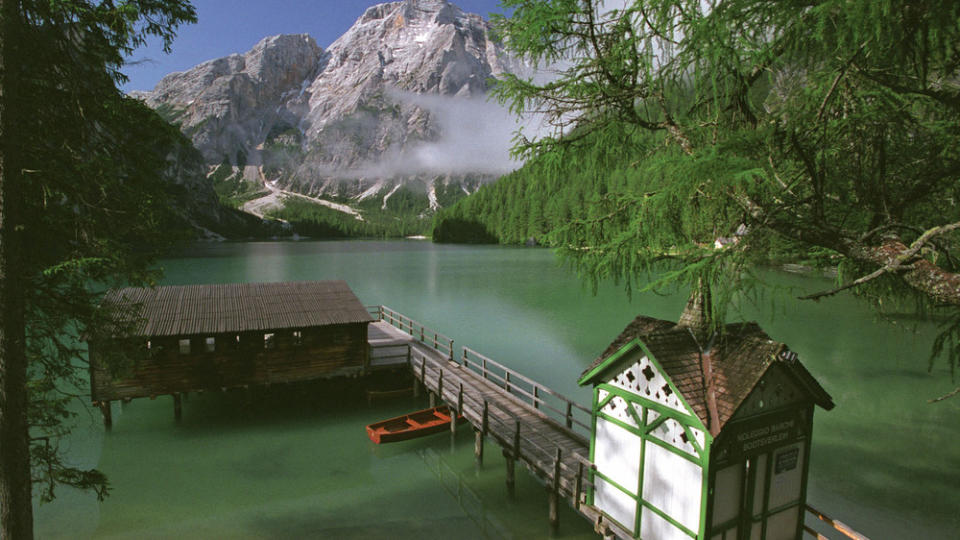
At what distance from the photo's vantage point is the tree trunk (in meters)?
6.20

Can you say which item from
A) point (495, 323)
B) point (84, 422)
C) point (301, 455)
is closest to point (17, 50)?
point (301, 455)

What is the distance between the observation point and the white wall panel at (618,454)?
8.87 meters

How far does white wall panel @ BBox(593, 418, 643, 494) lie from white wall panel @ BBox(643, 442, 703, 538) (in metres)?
0.23

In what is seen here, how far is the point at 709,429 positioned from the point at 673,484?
1381mm

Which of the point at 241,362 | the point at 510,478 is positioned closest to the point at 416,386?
the point at 241,362

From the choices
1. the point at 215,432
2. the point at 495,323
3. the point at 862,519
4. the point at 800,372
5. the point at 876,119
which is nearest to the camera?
the point at 876,119

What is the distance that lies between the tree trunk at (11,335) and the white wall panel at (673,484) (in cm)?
907

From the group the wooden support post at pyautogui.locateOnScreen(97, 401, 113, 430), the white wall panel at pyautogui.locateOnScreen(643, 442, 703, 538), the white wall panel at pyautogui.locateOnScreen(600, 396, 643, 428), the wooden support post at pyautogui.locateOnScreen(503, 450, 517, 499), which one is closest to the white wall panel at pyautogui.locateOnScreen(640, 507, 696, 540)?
the white wall panel at pyautogui.locateOnScreen(643, 442, 703, 538)

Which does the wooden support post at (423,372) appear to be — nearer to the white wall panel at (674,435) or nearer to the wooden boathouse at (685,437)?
the wooden boathouse at (685,437)

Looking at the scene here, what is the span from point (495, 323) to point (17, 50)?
3106 cm

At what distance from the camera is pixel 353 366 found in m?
19.8

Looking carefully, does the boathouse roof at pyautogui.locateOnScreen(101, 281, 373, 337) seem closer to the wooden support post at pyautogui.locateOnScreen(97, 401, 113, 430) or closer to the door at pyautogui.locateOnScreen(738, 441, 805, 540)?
the wooden support post at pyautogui.locateOnScreen(97, 401, 113, 430)

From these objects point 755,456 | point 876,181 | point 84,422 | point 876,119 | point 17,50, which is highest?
point 17,50

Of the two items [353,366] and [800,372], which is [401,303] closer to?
[353,366]
